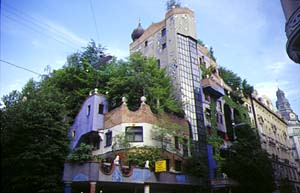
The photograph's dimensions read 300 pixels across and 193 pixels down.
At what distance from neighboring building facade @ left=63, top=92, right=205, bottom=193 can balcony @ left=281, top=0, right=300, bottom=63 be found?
1222 cm

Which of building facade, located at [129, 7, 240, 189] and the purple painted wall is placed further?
building facade, located at [129, 7, 240, 189]

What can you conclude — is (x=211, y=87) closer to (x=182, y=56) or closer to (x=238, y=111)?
(x=182, y=56)

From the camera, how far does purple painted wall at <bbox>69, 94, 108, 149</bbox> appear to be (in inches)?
A: 936

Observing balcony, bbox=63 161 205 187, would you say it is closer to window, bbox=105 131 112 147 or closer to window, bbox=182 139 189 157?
window, bbox=182 139 189 157

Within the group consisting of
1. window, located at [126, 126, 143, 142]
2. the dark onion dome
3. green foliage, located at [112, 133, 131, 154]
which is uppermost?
the dark onion dome

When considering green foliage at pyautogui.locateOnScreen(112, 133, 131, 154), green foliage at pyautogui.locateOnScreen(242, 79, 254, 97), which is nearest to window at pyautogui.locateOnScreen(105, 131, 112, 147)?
green foliage at pyautogui.locateOnScreen(112, 133, 131, 154)

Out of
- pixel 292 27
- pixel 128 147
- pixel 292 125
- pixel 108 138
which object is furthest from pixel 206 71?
pixel 292 125

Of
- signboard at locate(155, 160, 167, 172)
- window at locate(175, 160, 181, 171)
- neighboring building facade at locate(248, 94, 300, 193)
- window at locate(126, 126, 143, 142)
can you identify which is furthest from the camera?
neighboring building facade at locate(248, 94, 300, 193)

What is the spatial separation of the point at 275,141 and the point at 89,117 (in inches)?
1352

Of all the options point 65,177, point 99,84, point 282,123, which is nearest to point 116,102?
point 99,84

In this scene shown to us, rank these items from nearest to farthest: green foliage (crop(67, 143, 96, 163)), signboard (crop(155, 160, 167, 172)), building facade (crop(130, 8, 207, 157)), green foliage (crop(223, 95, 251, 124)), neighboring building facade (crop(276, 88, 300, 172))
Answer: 1. green foliage (crop(67, 143, 96, 163))
2. signboard (crop(155, 160, 167, 172))
3. building facade (crop(130, 8, 207, 157))
4. green foliage (crop(223, 95, 251, 124))
5. neighboring building facade (crop(276, 88, 300, 172))

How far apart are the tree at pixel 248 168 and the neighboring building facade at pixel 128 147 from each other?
3.92 meters

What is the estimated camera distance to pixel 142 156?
2080cm

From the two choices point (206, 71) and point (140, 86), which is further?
point (206, 71)
